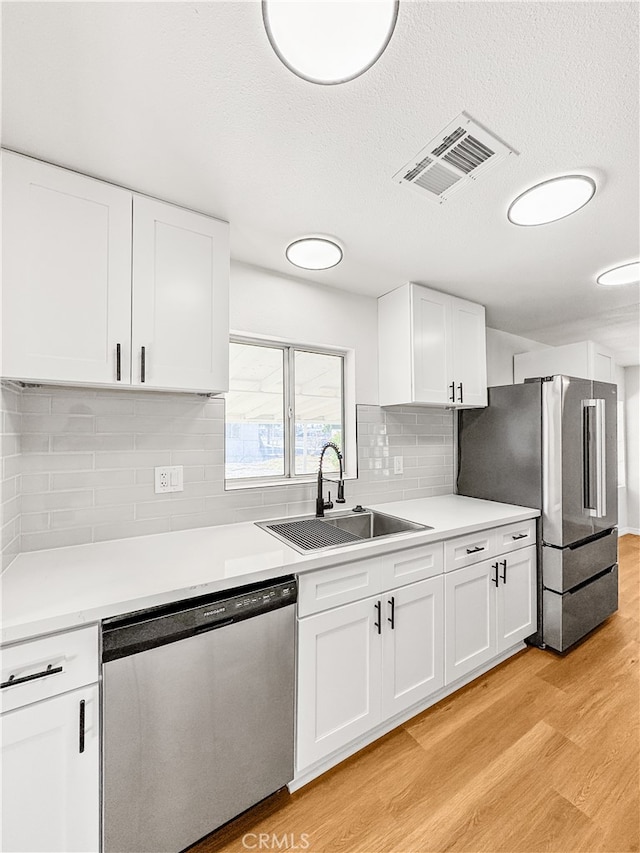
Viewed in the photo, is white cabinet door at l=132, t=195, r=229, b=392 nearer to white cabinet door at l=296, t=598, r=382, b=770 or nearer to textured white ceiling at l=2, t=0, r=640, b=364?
textured white ceiling at l=2, t=0, r=640, b=364

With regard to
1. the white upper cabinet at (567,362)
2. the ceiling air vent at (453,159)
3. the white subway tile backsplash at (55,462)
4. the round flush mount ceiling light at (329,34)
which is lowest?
the white subway tile backsplash at (55,462)

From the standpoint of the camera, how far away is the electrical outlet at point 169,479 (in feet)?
5.79

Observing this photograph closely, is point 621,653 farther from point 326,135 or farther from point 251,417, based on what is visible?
point 326,135

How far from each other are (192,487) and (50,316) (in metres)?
0.95

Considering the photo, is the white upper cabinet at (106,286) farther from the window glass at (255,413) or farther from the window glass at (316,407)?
the window glass at (316,407)

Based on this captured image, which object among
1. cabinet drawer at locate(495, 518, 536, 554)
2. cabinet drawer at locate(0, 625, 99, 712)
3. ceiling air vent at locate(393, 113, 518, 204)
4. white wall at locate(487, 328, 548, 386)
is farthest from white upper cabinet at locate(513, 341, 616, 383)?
cabinet drawer at locate(0, 625, 99, 712)

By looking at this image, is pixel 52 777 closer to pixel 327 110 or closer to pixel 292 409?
pixel 292 409

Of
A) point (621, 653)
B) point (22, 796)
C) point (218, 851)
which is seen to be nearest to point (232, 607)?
point (22, 796)

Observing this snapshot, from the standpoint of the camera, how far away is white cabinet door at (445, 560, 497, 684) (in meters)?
1.92

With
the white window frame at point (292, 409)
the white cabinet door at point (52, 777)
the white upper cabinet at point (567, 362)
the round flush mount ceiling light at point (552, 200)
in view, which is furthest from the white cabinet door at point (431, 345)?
the white cabinet door at point (52, 777)

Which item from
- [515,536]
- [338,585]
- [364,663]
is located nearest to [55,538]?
[338,585]

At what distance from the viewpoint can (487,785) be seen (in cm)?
149

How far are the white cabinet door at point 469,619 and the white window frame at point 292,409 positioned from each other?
870 mm

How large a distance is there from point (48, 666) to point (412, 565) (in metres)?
1.41
